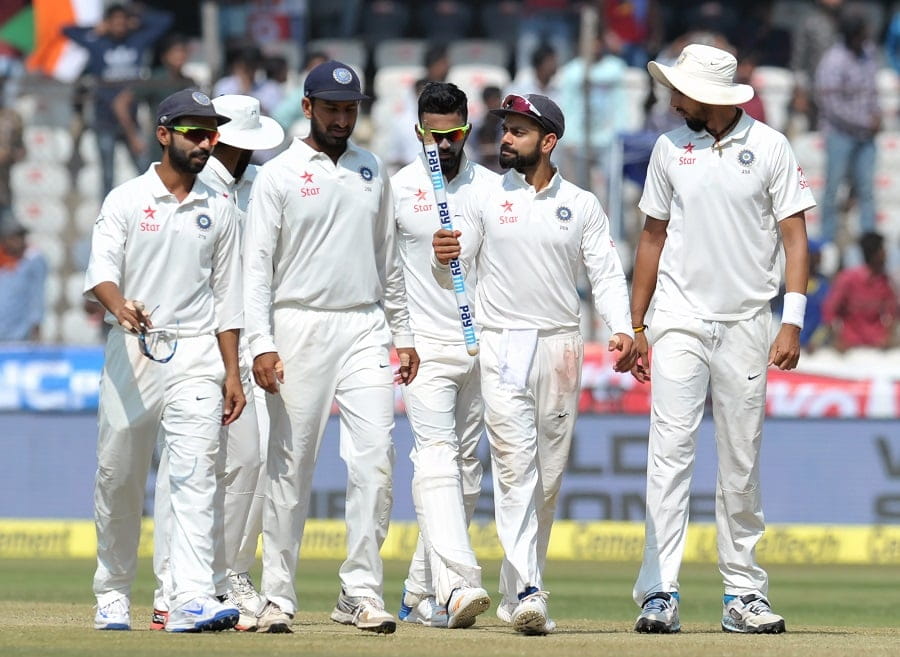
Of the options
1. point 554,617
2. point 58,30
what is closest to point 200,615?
point 554,617

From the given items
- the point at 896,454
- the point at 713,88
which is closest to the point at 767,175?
the point at 713,88

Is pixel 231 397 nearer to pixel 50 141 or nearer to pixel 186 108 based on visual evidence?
pixel 186 108

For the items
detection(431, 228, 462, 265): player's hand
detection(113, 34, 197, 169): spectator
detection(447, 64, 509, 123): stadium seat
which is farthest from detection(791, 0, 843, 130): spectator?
detection(431, 228, 462, 265): player's hand

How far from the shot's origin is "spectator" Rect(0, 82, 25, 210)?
54.5 feet

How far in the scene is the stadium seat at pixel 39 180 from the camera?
54.7 feet

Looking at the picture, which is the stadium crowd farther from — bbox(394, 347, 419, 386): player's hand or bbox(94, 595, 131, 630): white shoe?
bbox(94, 595, 131, 630): white shoe

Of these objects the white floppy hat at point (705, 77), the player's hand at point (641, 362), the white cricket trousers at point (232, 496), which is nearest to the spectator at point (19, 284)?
the white cricket trousers at point (232, 496)

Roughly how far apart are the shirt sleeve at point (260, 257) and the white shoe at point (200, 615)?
3.47ft

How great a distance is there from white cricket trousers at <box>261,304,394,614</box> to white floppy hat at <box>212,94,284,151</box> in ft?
3.75

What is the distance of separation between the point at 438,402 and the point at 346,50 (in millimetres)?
12280

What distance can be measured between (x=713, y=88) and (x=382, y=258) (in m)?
1.66

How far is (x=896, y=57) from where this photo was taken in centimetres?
1912

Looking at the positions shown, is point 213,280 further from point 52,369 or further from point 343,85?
point 52,369

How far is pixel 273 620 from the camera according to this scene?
26.0 feet
